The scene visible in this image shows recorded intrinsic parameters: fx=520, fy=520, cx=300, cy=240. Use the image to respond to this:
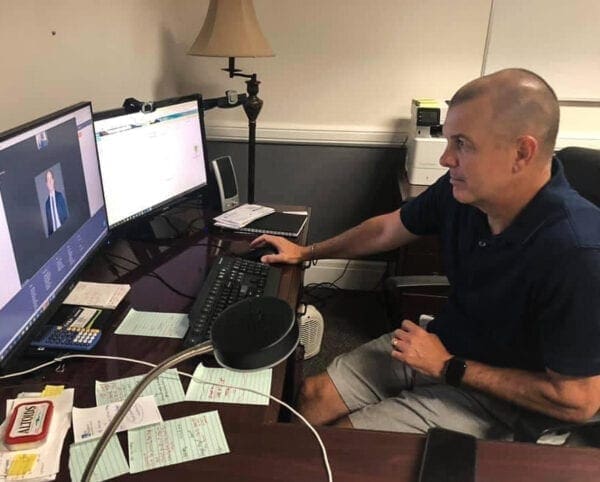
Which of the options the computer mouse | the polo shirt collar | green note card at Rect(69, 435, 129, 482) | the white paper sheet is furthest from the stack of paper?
green note card at Rect(69, 435, 129, 482)

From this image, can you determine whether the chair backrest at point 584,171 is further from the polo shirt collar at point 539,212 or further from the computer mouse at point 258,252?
the computer mouse at point 258,252

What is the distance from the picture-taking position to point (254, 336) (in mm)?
598

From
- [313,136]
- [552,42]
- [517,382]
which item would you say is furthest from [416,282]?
[552,42]

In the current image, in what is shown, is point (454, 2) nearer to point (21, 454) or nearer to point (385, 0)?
point (385, 0)

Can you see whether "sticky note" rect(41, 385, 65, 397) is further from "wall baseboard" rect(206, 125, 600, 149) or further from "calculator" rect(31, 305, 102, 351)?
"wall baseboard" rect(206, 125, 600, 149)

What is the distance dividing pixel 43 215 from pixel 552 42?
7.42 ft

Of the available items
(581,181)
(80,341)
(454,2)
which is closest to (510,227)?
(581,181)

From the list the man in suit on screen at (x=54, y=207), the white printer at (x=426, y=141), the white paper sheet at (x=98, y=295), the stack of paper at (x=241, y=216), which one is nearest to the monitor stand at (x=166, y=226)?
the stack of paper at (x=241, y=216)

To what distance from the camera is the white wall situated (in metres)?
2.32

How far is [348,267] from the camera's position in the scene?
285cm

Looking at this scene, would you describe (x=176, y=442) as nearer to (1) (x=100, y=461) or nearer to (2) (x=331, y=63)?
(1) (x=100, y=461)

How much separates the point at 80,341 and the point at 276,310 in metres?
0.61

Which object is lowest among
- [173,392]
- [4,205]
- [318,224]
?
[318,224]

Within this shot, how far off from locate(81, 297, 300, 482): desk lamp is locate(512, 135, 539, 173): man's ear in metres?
0.75
